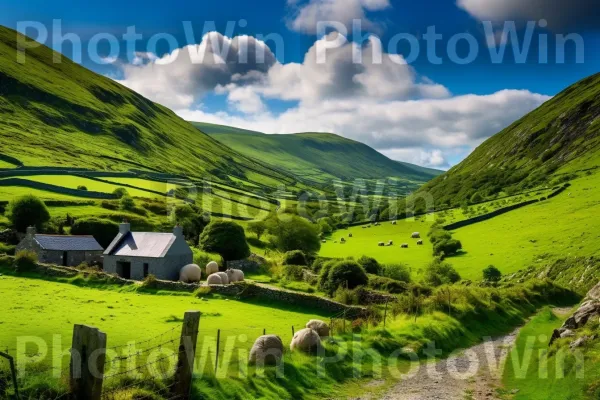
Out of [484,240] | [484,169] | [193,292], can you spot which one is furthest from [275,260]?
[484,169]

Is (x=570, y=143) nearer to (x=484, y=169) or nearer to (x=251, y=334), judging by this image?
(x=484, y=169)

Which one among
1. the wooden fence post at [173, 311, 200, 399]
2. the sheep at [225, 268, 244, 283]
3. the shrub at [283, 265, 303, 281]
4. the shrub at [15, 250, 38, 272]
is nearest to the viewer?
the wooden fence post at [173, 311, 200, 399]

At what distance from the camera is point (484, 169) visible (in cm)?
18275

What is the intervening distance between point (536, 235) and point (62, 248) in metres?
65.5

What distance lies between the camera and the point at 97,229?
243 ft

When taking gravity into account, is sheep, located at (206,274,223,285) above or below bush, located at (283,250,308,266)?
below

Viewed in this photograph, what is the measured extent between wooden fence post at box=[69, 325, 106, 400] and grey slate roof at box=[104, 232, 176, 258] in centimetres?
4496

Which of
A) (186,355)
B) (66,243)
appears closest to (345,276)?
(66,243)

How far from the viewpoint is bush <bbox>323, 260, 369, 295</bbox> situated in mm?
50500

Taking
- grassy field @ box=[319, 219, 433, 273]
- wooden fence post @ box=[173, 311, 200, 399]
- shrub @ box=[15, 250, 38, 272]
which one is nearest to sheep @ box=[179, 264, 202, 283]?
shrub @ box=[15, 250, 38, 272]

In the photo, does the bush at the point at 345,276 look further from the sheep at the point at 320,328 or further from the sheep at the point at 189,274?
the sheep at the point at 320,328

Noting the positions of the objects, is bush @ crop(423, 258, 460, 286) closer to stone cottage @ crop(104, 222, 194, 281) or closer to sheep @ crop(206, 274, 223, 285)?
sheep @ crop(206, 274, 223, 285)

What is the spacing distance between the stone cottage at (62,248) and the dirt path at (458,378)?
51.6 meters

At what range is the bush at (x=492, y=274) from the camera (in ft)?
202
